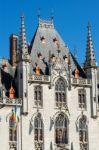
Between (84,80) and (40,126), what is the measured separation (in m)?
10.4

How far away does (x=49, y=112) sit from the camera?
244ft

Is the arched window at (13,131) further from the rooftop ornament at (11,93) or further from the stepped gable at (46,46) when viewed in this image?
the stepped gable at (46,46)

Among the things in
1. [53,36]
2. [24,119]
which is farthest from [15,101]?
[53,36]

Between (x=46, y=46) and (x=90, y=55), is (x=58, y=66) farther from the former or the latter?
(x=90, y=55)

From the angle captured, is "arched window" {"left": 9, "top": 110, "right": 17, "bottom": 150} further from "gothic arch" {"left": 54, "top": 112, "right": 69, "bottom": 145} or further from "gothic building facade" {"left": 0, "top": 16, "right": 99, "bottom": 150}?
"gothic arch" {"left": 54, "top": 112, "right": 69, "bottom": 145}

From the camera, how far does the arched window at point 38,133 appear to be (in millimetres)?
72750

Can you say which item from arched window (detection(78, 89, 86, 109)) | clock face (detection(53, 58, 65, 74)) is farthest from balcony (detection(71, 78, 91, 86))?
clock face (detection(53, 58, 65, 74))

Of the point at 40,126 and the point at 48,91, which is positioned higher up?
the point at 48,91

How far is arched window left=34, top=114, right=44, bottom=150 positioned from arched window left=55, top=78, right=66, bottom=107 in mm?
3896

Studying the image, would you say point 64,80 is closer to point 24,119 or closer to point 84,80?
point 84,80

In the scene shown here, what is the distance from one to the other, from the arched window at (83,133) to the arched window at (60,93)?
3.88m

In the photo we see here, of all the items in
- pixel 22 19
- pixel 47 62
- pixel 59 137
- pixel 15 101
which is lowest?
pixel 59 137

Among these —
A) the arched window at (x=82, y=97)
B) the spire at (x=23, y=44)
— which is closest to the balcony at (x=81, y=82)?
the arched window at (x=82, y=97)

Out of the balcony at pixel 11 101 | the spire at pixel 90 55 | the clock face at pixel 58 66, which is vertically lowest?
the balcony at pixel 11 101
